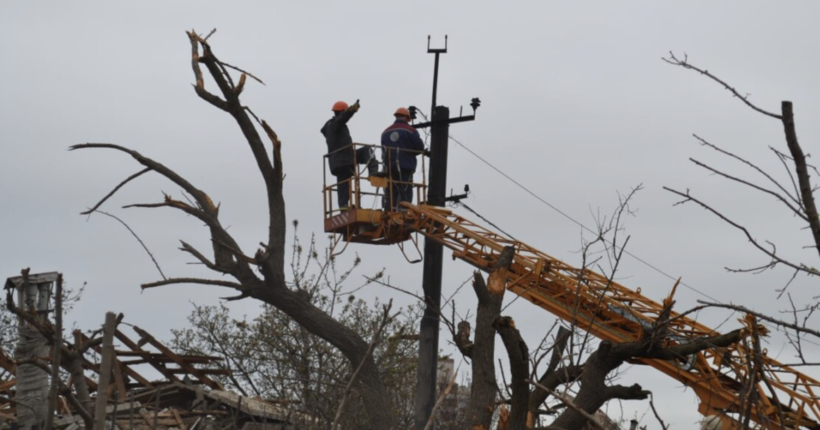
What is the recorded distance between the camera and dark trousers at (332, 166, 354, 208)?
1692cm

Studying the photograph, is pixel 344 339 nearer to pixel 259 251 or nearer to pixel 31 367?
pixel 259 251

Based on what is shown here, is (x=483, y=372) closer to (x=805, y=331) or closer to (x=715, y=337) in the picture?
(x=805, y=331)

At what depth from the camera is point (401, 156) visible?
17.0 m

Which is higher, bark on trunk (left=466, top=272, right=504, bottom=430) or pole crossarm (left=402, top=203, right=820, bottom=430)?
pole crossarm (left=402, top=203, right=820, bottom=430)

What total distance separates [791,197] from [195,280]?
972 cm

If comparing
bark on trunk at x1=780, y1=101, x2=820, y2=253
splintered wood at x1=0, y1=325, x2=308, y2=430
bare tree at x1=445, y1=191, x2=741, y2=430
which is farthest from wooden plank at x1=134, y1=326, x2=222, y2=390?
bark on trunk at x1=780, y1=101, x2=820, y2=253

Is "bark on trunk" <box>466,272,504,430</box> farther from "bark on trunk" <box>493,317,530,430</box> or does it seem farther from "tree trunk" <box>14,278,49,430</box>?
"tree trunk" <box>14,278,49,430</box>

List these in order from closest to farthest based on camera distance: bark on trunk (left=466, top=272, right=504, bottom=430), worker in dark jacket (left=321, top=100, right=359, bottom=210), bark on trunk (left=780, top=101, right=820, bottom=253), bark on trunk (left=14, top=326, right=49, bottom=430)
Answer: bark on trunk (left=780, top=101, right=820, bottom=253), bark on trunk (left=14, top=326, right=49, bottom=430), bark on trunk (left=466, top=272, right=504, bottom=430), worker in dark jacket (left=321, top=100, right=359, bottom=210)

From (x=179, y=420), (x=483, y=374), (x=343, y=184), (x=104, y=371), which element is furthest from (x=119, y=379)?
(x=104, y=371)

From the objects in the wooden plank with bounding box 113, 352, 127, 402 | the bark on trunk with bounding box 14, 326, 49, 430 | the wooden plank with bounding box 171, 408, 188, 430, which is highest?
the wooden plank with bounding box 113, 352, 127, 402

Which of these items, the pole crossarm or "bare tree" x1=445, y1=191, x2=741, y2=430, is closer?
"bare tree" x1=445, y1=191, x2=741, y2=430

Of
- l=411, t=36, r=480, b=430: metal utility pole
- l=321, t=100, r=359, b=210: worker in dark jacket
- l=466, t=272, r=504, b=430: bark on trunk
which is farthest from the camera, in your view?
l=321, t=100, r=359, b=210: worker in dark jacket

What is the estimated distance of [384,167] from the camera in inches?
664

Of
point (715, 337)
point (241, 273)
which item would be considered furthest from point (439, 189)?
point (715, 337)
